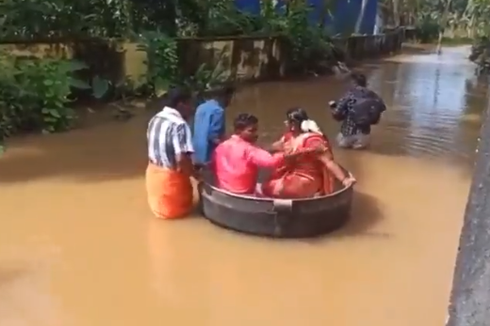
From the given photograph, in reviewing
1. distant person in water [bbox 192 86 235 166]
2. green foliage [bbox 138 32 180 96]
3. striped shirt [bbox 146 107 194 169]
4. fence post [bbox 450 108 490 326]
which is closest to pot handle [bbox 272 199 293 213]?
striped shirt [bbox 146 107 194 169]

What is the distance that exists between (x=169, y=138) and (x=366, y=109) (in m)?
3.86

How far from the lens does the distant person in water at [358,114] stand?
9227mm

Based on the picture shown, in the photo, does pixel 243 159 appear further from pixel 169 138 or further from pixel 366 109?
pixel 366 109

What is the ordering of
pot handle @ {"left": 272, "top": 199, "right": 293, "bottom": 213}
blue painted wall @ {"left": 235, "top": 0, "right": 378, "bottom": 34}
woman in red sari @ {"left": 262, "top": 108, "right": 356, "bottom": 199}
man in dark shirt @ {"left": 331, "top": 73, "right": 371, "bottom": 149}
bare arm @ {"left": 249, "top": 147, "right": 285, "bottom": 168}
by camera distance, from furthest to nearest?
blue painted wall @ {"left": 235, "top": 0, "right": 378, "bottom": 34}, man in dark shirt @ {"left": 331, "top": 73, "right": 371, "bottom": 149}, woman in red sari @ {"left": 262, "top": 108, "right": 356, "bottom": 199}, bare arm @ {"left": 249, "top": 147, "right": 285, "bottom": 168}, pot handle @ {"left": 272, "top": 199, "right": 293, "bottom": 213}

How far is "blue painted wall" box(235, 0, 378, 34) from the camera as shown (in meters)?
19.6

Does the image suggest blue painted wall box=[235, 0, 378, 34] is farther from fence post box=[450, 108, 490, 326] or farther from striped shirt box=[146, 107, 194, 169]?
fence post box=[450, 108, 490, 326]

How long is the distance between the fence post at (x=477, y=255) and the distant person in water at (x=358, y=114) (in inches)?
312

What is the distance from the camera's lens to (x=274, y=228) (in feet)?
19.2

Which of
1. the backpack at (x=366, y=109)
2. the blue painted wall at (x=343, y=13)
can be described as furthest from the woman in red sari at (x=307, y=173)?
the blue painted wall at (x=343, y=13)

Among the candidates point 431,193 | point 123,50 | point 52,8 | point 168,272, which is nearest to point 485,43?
point 123,50

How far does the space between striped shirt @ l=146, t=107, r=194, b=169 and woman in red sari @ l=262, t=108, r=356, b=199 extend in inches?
32.5

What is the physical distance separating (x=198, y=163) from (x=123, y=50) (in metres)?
7.21

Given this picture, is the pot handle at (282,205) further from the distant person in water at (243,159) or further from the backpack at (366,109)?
the backpack at (366,109)

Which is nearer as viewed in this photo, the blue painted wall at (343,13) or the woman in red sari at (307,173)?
the woman in red sari at (307,173)
